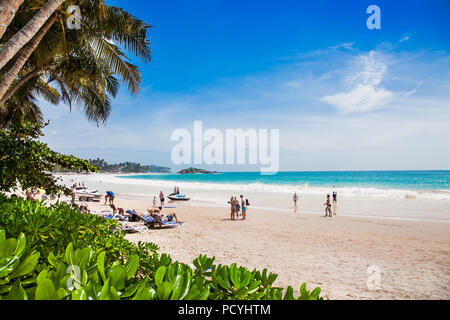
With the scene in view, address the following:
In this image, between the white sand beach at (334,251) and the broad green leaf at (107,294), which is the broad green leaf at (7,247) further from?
the white sand beach at (334,251)

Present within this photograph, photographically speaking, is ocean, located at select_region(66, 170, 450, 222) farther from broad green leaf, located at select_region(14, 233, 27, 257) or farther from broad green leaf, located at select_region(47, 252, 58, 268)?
broad green leaf, located at select_region(14, 233, 27, 257)

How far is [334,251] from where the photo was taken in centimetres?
784

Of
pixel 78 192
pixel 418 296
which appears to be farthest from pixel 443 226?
pixel 78 192

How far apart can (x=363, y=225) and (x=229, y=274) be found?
1389cm

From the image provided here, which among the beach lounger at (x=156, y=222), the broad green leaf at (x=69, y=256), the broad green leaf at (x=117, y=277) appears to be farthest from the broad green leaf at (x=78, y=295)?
the beach lounger at (x=156, y=222)

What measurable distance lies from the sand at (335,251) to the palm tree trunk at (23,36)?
567 cm

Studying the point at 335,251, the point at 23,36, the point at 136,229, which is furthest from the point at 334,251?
Answer: the point at 23,36

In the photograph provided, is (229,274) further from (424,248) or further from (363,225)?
(363,225)

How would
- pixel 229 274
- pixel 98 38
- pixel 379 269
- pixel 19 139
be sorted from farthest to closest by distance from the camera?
pixel 98 38, pixel 379 269, pixel 19 139, pixel 229 274

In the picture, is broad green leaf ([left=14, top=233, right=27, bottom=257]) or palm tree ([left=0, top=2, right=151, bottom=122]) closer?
broad green leaf ([left=14, top=233, right=27, bottom=257])

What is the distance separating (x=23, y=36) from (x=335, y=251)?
9496 millimetres

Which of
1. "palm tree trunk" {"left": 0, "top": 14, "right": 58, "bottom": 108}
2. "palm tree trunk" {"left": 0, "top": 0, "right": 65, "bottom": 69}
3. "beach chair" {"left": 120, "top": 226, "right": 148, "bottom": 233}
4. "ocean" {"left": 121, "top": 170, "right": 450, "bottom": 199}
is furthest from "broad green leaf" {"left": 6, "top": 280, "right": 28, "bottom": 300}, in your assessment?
"ocean" {"left": 121, "top": 170, "right": 450, "bottom": 199}

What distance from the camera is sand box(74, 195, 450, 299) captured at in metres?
5.32
